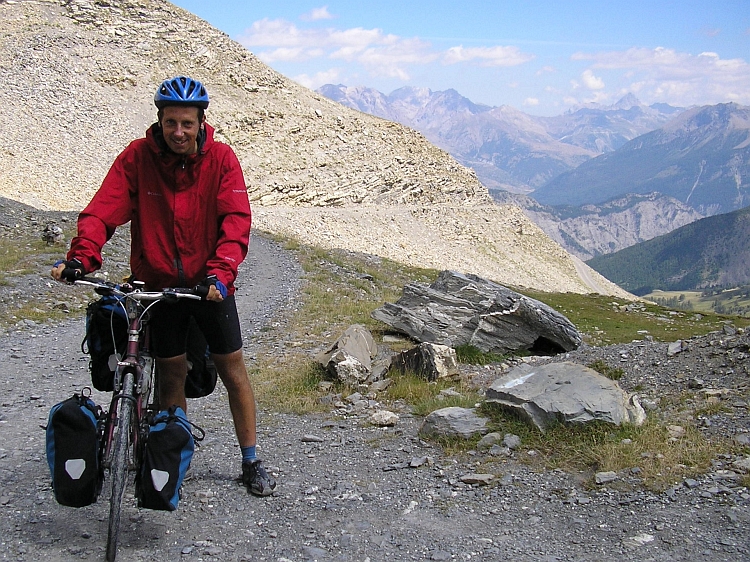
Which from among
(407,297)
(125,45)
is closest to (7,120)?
(125,45)

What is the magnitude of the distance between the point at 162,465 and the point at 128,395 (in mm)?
491

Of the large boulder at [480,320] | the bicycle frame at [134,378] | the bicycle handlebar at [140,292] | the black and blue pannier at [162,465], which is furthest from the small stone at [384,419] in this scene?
the large boulder at [480,320]

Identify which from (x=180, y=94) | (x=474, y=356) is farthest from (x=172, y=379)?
(x=474, y=356)

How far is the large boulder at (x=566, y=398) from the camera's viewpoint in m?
5.94

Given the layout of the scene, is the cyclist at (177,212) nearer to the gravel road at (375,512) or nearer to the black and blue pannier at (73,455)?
the black and blue pannier at (73,455)

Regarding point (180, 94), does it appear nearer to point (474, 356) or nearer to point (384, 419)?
point (384, 419)

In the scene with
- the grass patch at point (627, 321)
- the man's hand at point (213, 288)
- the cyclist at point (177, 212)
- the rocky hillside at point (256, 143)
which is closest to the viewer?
the man's hand at point (213, 288)

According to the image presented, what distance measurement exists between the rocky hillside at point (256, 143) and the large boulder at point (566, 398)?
32.2 meters

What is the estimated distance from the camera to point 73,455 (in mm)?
4156

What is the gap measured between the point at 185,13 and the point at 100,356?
216ft

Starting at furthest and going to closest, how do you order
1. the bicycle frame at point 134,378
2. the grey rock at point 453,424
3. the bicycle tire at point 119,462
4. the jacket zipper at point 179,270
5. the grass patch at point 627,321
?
the grass patch at point 627,321, the grey rock at point 453,424, the jacket zipper at point 179,270, the bicycle frame at point 134,378, the bicycle tire at point 119,462

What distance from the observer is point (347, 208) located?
50062 millimetres

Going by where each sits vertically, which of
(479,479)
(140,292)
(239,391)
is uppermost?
(140,292)

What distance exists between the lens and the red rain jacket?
4.41 metres
